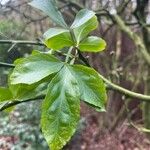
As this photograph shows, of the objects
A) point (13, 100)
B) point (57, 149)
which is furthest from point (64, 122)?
point (13, 100)

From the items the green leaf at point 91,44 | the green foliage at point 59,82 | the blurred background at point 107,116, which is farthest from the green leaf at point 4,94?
the blurred background at point 107,116

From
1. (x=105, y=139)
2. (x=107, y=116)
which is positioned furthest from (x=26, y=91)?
(x=107, y=116)

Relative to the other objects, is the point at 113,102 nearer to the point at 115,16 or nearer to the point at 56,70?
the point at 115,16

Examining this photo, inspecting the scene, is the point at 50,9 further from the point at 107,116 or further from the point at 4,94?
the point at 107,116

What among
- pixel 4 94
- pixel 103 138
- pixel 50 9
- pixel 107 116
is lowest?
pixel 103 138

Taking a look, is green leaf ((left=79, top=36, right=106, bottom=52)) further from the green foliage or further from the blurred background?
the blurred background

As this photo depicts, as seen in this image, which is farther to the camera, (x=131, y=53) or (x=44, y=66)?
(x=131, y=53)
